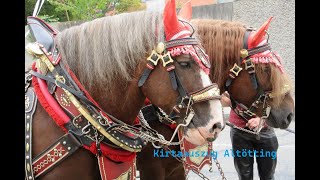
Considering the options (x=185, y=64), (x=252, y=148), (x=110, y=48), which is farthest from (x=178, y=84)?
(x=252, y=148)

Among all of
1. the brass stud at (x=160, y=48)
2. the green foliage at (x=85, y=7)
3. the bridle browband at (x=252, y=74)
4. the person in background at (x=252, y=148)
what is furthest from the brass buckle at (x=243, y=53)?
the green foliage at (x=85, y=7)

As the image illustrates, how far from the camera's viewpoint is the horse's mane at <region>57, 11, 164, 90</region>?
173 cm

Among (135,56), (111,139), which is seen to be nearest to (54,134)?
(111,139)

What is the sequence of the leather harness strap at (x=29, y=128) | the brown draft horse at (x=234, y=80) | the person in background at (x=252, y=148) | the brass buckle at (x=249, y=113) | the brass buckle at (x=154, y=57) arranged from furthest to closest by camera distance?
the person in background at (x=252, y=148), the brass buckle at (x=249, y=113), the brown draft horse at (x=234, y=80), the brass buckle at (x=154, y=57), the leather harness strap at (x=29, y=128)

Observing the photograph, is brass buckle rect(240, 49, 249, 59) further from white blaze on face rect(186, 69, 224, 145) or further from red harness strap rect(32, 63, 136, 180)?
red harness strap rect(32, 63, 136, 180)

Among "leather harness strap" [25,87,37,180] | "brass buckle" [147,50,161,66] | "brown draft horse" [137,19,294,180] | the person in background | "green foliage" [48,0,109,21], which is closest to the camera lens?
"leather harness strap" [25,87,37,180]

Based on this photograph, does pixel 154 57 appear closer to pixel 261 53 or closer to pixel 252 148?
pixel 261 53

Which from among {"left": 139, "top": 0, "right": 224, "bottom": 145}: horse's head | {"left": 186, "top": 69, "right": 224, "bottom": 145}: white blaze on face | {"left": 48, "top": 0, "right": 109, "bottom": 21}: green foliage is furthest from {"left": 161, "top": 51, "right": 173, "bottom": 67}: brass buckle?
{"left": 48, "top": 0, "right": 109, "bottom": 21}: green foliage

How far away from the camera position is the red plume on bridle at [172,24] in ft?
5.54

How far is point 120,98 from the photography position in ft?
5.85

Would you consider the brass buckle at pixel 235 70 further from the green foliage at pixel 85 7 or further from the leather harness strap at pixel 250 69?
Result: the green foliage at pixel 85 7

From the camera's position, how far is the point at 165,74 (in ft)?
5.58

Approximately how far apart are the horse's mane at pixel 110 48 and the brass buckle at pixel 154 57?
4 cm
